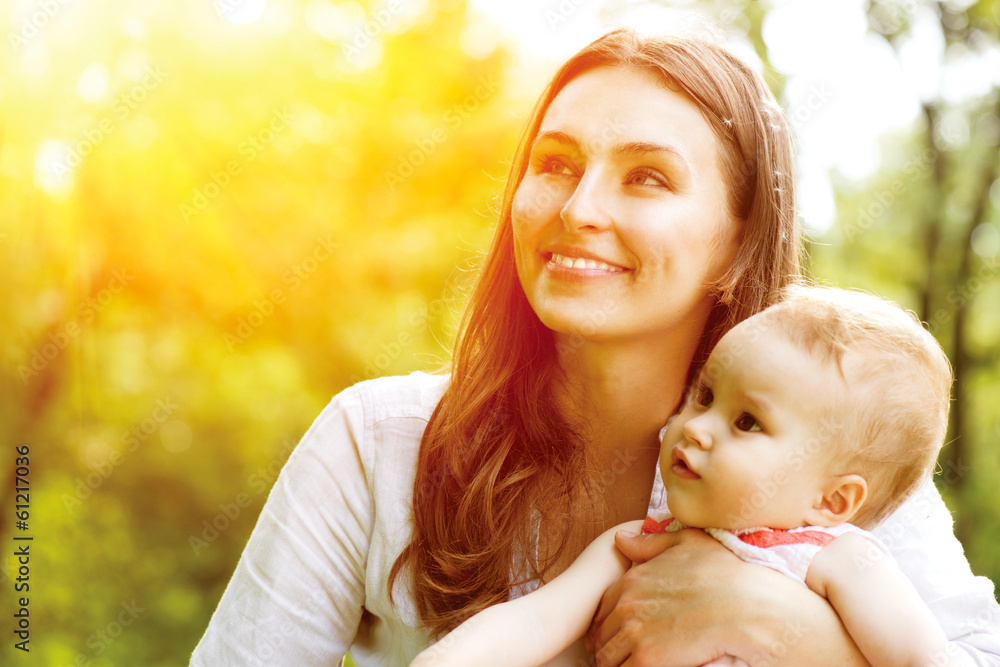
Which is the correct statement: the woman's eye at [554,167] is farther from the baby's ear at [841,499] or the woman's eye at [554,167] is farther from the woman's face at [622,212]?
the baby's ear at [841,499]

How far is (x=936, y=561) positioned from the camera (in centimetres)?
177

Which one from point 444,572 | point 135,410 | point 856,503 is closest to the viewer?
point 856,503

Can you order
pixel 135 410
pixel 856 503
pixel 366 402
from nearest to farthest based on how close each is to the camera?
1. pixel 856 503
2. pixel 366 402
3. pixel 135 410

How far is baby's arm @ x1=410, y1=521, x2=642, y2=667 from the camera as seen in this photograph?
1.36 m

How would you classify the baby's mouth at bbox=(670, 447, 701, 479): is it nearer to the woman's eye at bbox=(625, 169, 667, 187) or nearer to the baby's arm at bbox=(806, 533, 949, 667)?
the baby's arm at bbox=(806, 533, 949, 667)

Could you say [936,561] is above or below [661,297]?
below

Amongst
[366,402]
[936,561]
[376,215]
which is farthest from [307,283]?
[936,561]

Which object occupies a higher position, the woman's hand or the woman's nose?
the woman's nose

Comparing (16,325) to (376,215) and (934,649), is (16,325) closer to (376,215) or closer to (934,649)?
(376,215)

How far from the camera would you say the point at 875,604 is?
1.37 metres

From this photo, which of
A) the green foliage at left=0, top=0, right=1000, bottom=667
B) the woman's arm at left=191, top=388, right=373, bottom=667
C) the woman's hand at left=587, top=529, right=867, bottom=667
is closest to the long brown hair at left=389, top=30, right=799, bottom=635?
the woman's arm at left=191, top=388, right=373, bottom=667

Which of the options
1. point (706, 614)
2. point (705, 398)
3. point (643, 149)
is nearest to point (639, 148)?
point (643, 149)

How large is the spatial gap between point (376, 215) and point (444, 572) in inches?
152

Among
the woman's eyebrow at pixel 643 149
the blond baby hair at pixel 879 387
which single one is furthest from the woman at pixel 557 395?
the blond baby hair at pixel 879 387
